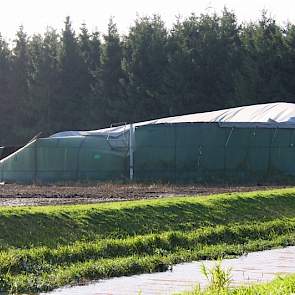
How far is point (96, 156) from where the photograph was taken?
95.1 feet

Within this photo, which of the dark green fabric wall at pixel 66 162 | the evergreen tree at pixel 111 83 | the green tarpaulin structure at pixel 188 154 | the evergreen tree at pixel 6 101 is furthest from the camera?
the evergreen tree at pixel 6 101

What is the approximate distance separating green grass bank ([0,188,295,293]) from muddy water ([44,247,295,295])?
34 centimetres

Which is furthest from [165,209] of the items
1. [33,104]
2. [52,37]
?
[52,37]

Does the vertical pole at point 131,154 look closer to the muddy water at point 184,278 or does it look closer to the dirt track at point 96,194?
the dirt track at point 96,194

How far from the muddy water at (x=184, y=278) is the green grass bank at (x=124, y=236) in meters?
0.34

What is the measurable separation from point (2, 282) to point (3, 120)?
48.2 metres

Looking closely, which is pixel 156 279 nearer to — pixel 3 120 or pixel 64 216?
pixel 64 216

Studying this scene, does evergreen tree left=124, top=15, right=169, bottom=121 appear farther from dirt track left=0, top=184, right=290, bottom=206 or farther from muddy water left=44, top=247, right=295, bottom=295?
muddy water left=44, top=247, right=295, bottom=295

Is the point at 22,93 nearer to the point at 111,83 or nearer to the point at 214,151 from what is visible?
the point at 111,83

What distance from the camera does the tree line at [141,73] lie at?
4412 centimetres

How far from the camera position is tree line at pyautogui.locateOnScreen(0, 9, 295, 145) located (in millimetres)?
44125

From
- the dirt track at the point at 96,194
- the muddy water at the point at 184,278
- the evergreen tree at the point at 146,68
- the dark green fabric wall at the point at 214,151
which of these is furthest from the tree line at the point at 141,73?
the muddy water at the point at 184,278

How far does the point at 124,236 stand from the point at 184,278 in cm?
297

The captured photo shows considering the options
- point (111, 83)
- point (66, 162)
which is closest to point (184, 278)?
point (66, 162)
